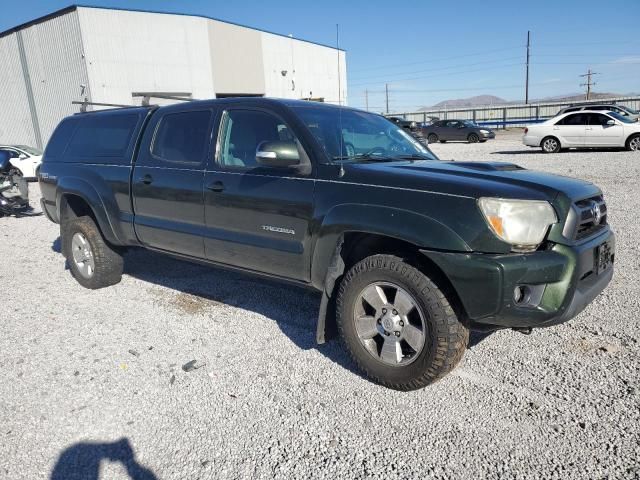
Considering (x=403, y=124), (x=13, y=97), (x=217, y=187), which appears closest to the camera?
(x=217, y=187)

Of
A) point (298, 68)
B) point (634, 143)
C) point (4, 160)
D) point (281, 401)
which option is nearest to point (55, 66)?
point (298, 68)

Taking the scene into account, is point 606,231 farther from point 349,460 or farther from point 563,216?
point 349,460

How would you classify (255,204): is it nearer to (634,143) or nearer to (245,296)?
(245,296)

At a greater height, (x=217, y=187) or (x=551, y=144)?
(x=217, y=187)

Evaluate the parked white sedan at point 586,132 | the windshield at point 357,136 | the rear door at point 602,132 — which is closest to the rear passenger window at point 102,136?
the windshield at point 357,136

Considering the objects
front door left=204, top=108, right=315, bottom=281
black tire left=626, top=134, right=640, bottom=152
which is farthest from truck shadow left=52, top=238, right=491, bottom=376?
black tire left=626, top=134, right=640, bottom=152

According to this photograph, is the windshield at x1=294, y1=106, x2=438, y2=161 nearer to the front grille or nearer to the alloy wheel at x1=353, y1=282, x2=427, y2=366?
the alloy wheel at x1=353, y1=282, x2=427, y2=366

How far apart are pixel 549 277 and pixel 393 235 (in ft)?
2.88

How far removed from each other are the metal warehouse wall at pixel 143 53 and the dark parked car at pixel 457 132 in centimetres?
1547

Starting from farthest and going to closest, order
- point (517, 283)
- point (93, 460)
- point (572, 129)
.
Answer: point (572, 129), point (517, 283), point (93, 460)

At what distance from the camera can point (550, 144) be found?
1847 cm

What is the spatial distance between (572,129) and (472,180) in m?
17.6

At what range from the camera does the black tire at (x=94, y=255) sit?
512cm

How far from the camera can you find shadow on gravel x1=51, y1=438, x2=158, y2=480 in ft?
7.87
